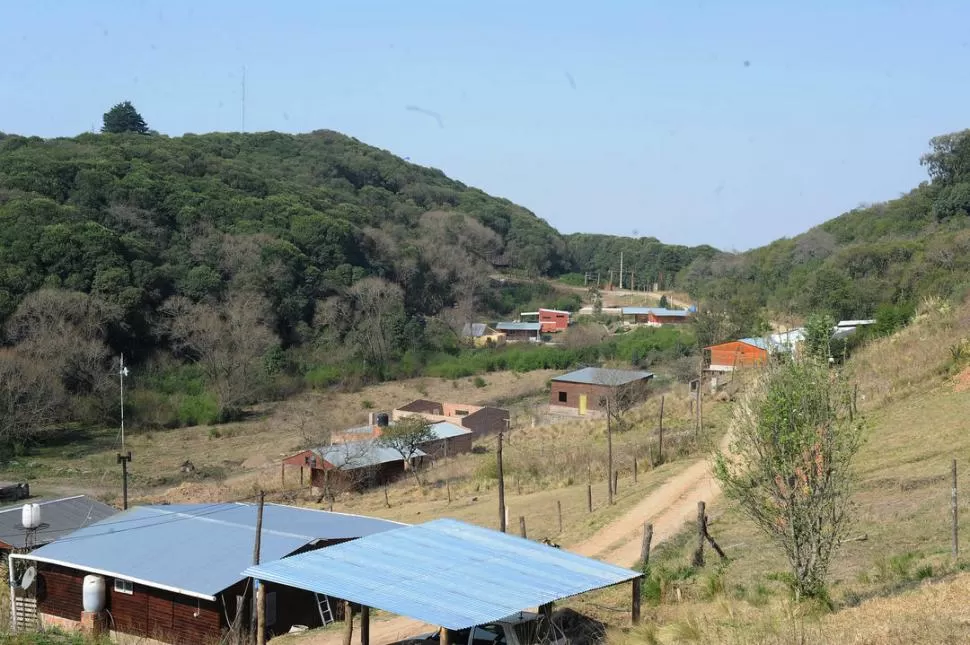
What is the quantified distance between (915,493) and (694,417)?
55.0 feet

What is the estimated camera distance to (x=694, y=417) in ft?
118

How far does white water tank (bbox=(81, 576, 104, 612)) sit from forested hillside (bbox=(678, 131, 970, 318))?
35301mm

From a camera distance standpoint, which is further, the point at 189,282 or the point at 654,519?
the point at 189,282

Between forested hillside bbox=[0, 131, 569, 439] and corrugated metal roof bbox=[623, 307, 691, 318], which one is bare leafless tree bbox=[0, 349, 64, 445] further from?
corrugated metal roof bbox=[623, 307, 691, 318]

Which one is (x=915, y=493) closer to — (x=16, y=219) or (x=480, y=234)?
(x=16, y=219)

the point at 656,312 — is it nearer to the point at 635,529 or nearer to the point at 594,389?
the point at 594,389

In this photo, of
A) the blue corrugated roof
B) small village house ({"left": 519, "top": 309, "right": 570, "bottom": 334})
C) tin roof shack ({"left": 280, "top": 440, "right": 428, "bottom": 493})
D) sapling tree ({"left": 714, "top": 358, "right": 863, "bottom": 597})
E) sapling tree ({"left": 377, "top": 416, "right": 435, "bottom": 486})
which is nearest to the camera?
sapling tree ({"left": 714, "top": 358, "right": 863, "bottom": 597})

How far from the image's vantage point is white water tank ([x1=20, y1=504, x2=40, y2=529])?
20641mm

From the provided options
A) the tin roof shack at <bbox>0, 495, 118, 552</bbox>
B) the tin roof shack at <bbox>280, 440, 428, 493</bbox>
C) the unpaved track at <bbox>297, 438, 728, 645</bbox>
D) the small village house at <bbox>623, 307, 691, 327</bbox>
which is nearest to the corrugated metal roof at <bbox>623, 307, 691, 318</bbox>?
the small village house at <bbox>623, 307, 691, 327</bbox>

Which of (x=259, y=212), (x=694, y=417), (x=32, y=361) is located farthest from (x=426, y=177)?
(x=694, y=417)

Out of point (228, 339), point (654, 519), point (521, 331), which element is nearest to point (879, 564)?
point (654, 519)

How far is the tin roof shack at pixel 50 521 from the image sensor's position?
20922 mm

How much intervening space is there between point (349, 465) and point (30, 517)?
511 inches

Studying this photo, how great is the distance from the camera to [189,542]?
59.7ft
